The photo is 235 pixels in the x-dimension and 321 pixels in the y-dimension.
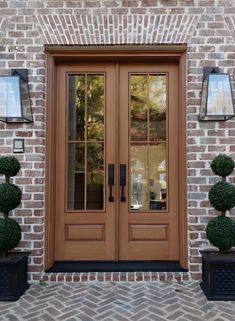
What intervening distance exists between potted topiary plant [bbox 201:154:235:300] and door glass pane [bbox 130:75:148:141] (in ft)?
2.99

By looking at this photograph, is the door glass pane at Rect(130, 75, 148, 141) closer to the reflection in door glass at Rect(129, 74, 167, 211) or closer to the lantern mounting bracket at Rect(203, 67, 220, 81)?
the reflection in door glass at Rect(129, 74, 167, 211)

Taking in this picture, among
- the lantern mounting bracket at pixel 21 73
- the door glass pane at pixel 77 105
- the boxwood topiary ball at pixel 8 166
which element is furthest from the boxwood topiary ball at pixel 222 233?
the lantern mounting bracket at pixel 21 73

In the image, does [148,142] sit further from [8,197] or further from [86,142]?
[8,197]

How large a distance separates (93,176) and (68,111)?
0.75m

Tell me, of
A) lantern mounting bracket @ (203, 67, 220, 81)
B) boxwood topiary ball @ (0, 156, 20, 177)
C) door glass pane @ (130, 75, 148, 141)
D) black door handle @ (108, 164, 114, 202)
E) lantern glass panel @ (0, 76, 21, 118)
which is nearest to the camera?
boxwood topiary ball @ (0, 156, 20, 177)

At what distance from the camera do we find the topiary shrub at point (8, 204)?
281 centimetres

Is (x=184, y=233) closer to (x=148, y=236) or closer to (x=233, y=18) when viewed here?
(x=148, y=236)

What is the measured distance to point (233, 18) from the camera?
10.6 feet

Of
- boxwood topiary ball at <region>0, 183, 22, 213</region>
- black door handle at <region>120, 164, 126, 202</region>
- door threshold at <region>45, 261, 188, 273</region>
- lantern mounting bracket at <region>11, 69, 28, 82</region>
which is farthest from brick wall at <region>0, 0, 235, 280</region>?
black door handle at <region>120, 164, 126, 202</region>

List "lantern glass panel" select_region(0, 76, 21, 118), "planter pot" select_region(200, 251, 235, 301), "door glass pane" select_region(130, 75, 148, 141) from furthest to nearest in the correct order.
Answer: "door glass pane" select_region(130, 75, 148, 141), "lantern glass panel" select_region(0, 76, 21, 118), "planter pot" select_region(200, 251, 235, 301)

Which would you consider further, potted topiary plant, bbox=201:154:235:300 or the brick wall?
the brick wall

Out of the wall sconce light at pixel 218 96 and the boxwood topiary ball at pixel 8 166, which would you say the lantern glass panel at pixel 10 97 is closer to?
the boxwood topiary ball at pixel 8 166

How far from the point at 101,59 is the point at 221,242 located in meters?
2.15

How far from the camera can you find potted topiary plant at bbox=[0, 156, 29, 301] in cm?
278
